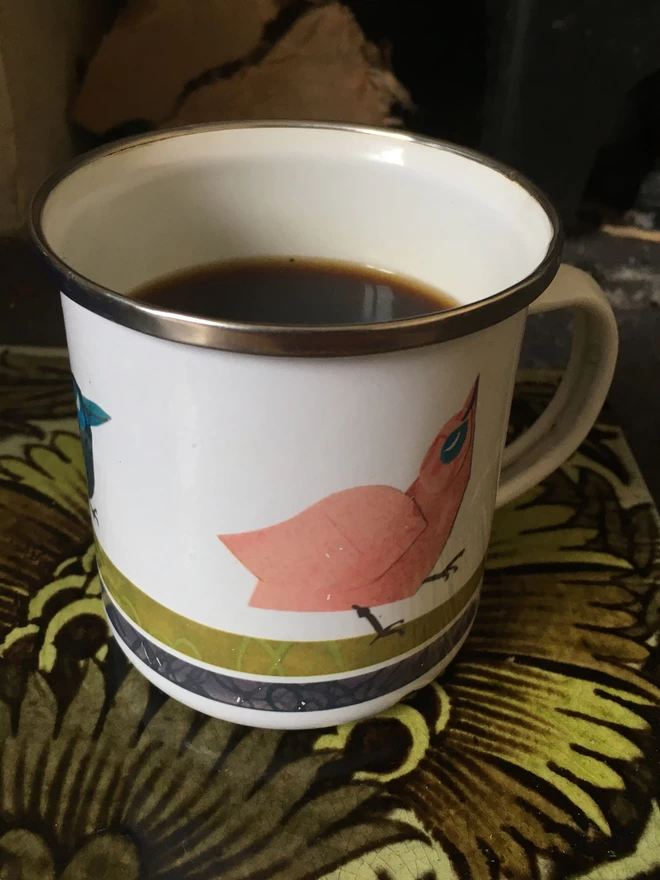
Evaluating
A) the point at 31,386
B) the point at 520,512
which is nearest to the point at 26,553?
the point at 31,386

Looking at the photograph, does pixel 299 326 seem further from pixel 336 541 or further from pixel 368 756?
pixel 368 756

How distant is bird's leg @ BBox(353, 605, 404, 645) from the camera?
27 cm

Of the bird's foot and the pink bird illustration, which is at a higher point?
the pink bird illustration

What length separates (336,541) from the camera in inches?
9.7

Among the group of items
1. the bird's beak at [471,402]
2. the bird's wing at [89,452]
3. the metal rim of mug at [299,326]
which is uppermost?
the metal rim of mug at [299,326]

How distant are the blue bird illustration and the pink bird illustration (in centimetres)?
6

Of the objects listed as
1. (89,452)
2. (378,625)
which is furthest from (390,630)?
(89,452)

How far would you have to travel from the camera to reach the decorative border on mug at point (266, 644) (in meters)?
0.28

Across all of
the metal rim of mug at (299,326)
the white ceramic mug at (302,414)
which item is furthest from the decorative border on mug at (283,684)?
the metal rim of mug at (299,326)

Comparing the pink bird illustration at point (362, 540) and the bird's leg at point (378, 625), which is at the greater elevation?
the pink bird illustration at point (362, 540)

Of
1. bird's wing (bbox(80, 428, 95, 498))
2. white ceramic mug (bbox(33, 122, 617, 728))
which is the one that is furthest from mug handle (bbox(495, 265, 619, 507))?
bird's wing (bbox(80, 428, 95, 498))

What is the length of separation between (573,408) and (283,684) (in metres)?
0.17

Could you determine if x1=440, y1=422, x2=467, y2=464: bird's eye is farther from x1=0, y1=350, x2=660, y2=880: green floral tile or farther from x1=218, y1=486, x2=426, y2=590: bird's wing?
x1=0, y1=350, x2=660, y2=880: green floral tile

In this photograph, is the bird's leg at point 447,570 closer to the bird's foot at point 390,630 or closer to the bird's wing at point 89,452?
the bird's foot at point 390,630
